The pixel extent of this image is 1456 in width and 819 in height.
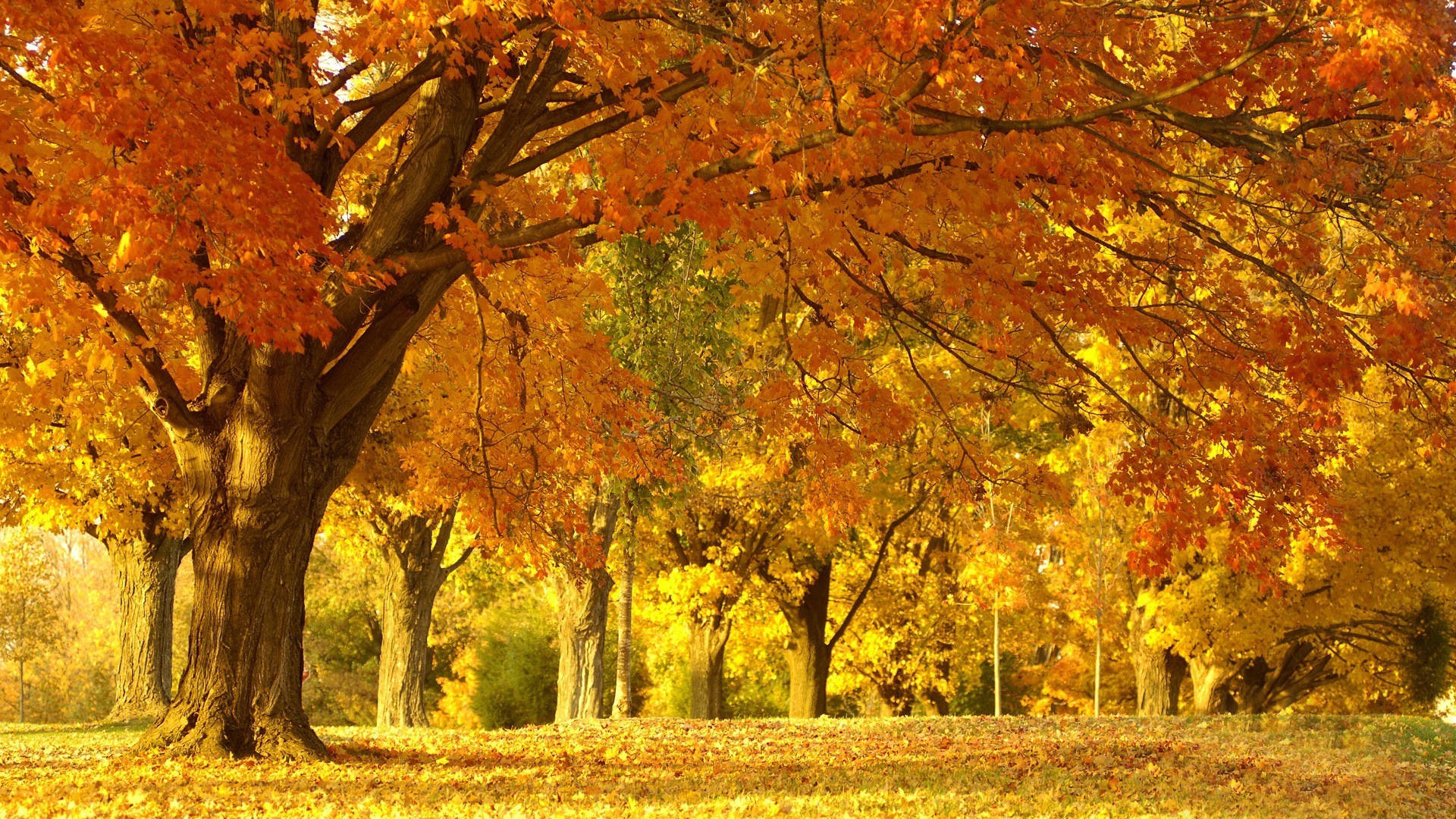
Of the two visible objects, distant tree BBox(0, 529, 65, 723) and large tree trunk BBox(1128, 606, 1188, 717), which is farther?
distant tree BBox(0, 529, 65, 723)

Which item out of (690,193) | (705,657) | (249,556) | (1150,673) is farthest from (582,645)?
(1150,673)

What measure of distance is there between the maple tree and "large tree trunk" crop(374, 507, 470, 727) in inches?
378

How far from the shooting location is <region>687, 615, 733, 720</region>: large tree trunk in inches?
965

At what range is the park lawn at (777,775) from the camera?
723cm

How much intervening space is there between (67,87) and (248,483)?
303 cm

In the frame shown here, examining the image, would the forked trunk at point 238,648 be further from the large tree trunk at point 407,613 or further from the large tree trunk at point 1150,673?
the large tree trunk at point 1150,673

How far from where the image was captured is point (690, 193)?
7539 millimetres

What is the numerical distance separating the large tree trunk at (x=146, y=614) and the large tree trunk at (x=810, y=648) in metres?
11.4

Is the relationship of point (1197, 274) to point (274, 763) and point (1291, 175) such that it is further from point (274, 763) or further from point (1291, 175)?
point (274, 763)

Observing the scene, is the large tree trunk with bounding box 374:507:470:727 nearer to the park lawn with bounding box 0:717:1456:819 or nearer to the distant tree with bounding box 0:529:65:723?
the park lawn with bounding box 0:717:1456:819

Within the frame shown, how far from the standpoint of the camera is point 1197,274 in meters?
10.4

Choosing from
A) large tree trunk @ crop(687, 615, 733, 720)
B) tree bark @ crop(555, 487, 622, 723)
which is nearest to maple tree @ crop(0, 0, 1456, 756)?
tree bark @ crop(555, 487, 622, 723)

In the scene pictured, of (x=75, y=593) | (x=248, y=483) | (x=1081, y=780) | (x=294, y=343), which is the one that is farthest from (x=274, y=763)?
(x=75, y=593)

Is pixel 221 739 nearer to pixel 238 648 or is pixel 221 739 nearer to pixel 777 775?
pixel 238 648
